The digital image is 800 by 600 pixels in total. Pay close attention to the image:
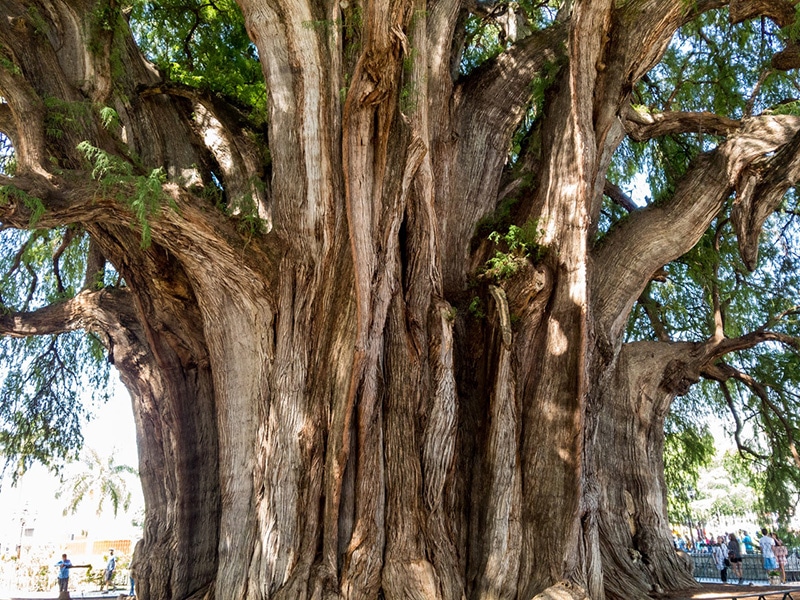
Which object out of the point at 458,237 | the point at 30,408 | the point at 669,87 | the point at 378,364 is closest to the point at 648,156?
the point at 669,87

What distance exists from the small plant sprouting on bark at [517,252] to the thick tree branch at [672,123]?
2.07 metres

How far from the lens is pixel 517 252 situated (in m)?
5.43

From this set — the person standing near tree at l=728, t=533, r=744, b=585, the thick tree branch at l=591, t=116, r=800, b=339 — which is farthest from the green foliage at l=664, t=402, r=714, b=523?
the thick tree branch at l=591, t=116, r=800, b=339

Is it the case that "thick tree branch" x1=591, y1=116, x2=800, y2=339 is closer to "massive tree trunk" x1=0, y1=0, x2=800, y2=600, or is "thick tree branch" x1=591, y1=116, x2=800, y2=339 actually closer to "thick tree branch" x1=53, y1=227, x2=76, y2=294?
"massive tree trunk" x1=0, y1=0, x2=800, y2=600

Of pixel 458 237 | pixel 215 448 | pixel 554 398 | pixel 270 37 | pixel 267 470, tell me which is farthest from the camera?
pixel 458 237

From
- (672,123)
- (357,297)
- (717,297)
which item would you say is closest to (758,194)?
(672,123)

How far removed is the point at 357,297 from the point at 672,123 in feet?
13.1

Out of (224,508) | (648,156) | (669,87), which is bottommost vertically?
(224,508)

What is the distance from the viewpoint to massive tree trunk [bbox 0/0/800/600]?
4609mm

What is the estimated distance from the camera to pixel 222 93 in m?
6.55

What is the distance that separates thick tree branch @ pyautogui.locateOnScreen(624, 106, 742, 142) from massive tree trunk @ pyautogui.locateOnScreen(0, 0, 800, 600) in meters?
0.30

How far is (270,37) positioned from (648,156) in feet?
18.7

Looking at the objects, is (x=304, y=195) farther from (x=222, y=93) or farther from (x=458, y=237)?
(x=222, y=93)

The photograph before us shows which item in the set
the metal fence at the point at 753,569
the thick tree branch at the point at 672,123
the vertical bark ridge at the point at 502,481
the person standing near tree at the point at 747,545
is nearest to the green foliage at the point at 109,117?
the vertical bark ridge at the point at 502,481
